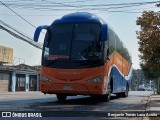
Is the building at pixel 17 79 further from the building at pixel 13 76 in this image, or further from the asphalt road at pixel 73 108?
the asphalt road at pixel 73 108

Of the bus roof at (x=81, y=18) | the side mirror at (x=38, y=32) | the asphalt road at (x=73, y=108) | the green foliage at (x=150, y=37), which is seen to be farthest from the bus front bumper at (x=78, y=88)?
the green foliage at (x=150, y=37)

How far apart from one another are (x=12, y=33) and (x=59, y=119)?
17200 millimetres

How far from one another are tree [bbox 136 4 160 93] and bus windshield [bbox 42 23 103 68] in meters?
3.85

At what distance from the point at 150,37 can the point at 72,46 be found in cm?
481

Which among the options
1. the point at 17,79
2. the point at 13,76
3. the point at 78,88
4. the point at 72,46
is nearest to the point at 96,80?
the point at 78,88

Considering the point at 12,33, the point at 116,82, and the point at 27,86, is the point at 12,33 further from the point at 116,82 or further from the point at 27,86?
the point at 27,86

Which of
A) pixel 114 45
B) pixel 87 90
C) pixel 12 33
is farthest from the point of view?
pixel 12 33

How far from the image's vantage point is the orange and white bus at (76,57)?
55.4 ft

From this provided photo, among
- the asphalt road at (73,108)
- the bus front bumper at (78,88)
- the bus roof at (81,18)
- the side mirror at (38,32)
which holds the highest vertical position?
the bus roof at (81,18)

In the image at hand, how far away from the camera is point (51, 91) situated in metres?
17.2

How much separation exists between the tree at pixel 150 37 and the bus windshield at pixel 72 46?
3.85 metres

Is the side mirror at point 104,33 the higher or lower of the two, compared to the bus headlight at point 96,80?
higher

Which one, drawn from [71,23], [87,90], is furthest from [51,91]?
[71,23]

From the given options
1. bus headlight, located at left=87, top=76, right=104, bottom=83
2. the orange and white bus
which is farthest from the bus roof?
bus headlight, located at left=87, top=76, right=104, bottom=83
